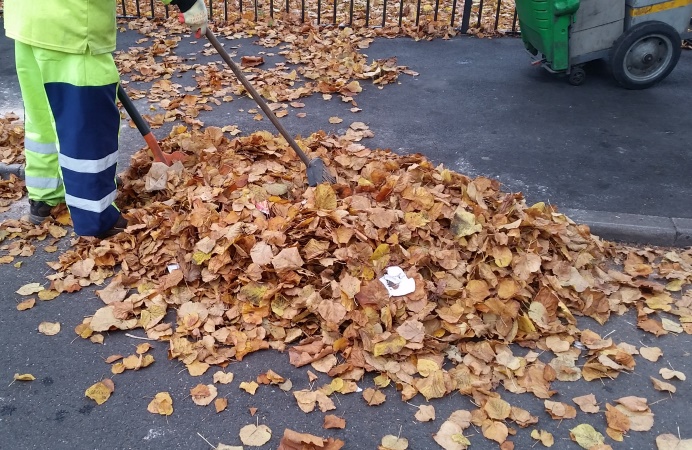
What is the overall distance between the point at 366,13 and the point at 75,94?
217 inches

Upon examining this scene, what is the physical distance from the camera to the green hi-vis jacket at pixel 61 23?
3066 millimetres

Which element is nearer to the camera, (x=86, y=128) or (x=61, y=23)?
(x=61, y=23)

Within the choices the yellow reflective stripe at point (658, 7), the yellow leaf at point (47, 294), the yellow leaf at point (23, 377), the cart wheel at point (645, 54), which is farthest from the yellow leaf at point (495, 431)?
the yellow reflective stripe at point (658, 7)

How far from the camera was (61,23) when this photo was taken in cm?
307

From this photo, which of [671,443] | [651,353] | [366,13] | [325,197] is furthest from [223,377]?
[366,13]

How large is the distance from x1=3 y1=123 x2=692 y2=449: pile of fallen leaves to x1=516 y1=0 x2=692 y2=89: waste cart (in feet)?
7.42

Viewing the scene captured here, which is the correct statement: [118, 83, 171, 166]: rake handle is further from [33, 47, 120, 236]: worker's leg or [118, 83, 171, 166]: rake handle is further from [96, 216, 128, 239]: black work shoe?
[96, 216, 128, 239]: black work shoe

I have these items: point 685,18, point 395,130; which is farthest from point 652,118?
point 395,130

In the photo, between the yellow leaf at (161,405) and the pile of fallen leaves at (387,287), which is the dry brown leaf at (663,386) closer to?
the pile of fallen leaves at (387,287)

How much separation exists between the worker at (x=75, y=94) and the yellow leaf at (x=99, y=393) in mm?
1160

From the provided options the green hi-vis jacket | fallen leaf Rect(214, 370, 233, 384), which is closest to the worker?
the green hi-vis jacket

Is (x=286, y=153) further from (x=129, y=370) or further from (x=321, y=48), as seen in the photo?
(x=321, y=48)

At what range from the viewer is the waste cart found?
5320 millimetres

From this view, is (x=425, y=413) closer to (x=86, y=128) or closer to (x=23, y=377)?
(x=23, y=377)
